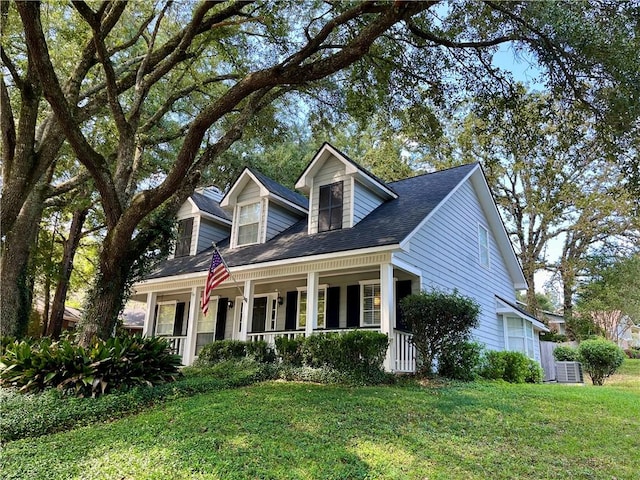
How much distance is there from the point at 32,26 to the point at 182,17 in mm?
6618

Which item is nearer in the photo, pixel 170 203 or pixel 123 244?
pixel 123 244

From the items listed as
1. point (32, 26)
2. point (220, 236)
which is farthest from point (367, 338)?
point (220, 236)

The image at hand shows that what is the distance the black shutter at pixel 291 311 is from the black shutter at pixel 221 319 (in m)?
2.50

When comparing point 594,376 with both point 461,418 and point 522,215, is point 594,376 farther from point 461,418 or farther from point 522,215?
point 522,215

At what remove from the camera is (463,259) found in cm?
1371

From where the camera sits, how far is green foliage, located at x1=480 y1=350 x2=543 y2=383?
38.7ft

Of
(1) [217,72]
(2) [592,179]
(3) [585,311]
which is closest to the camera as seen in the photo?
(1) [217,72]

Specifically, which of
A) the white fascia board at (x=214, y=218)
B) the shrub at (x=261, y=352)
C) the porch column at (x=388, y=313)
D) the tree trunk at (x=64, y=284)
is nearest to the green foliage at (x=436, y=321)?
the porch column at (x=388, y=313)

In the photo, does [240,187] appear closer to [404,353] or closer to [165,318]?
[165,318]

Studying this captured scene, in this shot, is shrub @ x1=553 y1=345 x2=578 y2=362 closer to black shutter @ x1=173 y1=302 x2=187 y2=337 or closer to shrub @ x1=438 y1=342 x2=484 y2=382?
shrub @ x1=438 y1=342 x2=484 y2=382

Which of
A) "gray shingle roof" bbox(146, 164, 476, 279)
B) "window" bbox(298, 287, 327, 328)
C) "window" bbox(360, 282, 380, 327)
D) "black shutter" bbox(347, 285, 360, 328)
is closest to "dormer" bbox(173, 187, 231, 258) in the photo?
"gray shingle roof" bbox(146, 164, 476, 279)

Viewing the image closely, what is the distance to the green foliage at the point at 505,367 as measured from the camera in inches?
464

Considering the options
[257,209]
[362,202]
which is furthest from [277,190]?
[362,202]

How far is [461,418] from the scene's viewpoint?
20.1ft
